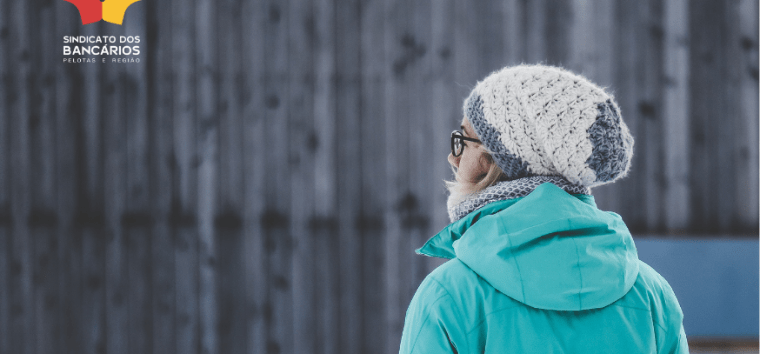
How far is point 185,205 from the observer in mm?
3072

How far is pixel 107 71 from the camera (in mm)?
3107

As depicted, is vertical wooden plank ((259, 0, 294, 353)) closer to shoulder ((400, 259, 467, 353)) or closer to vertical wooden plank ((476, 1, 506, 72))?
vertical wooden plank ((476, 1, 506, 72))

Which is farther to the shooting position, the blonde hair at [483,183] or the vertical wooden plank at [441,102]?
the vertical wooden plank at [441,102]

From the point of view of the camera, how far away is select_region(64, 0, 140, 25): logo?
312 centimetres

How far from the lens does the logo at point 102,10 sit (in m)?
3.12

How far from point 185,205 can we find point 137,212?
1.11 ft

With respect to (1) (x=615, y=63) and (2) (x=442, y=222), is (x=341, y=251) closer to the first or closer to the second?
(2) (x=442, y=222)

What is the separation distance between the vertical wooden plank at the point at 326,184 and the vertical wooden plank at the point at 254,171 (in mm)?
375

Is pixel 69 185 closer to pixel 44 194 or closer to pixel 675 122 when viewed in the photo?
pixel 44 194

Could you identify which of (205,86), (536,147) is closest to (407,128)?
(205,86)

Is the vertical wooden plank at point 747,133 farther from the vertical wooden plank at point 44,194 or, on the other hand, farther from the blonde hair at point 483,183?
the vertical wooden plank at point 44,194

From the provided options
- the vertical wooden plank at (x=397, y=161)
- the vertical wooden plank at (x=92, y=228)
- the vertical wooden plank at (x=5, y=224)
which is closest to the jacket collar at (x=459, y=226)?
the vertical wooden plank at (x=397, y=161)

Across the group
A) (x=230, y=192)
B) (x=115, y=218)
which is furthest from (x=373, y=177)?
(x=115, y=218)

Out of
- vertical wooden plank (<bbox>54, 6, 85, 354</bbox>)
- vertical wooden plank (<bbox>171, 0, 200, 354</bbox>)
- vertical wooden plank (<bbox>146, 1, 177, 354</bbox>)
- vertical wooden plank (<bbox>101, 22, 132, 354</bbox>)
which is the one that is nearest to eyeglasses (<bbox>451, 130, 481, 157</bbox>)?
vertical wooden plank (<bbox>171, 0, 200, 354</bbox>)
